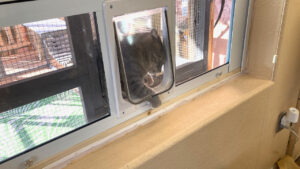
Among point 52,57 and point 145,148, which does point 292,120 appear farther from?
point 52,57

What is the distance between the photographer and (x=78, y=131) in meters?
0.67

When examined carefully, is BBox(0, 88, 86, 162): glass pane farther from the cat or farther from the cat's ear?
the cat's ear

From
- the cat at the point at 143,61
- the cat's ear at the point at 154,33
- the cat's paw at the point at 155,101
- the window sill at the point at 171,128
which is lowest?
the window sill at the point at 171,128

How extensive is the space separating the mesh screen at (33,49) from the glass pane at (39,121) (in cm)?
8

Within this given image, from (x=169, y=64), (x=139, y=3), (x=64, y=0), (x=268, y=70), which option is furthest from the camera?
(x=268, y=70)

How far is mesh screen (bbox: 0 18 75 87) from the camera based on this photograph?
0.52 metres

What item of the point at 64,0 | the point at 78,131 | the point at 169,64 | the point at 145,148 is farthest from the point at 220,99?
the point at 64,0

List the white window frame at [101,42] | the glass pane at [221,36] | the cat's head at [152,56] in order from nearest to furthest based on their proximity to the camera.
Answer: the white window frame at [101,42] < the cat's head at [152,56] < the glass pane at [221,36]

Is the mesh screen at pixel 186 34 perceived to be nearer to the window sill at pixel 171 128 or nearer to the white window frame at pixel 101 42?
the white window frame at pixel 101 42

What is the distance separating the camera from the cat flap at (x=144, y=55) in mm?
688

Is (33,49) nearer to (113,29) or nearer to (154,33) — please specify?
(113,29)

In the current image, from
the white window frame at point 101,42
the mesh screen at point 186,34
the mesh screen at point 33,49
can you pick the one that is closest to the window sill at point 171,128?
the white window frame at point 101,42

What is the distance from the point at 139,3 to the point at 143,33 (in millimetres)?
91

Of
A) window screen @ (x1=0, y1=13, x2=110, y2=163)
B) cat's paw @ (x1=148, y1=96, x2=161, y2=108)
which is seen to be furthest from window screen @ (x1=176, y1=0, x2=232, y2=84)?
window screen @ (x1=0, y1=13, x2=110, y2=163)
